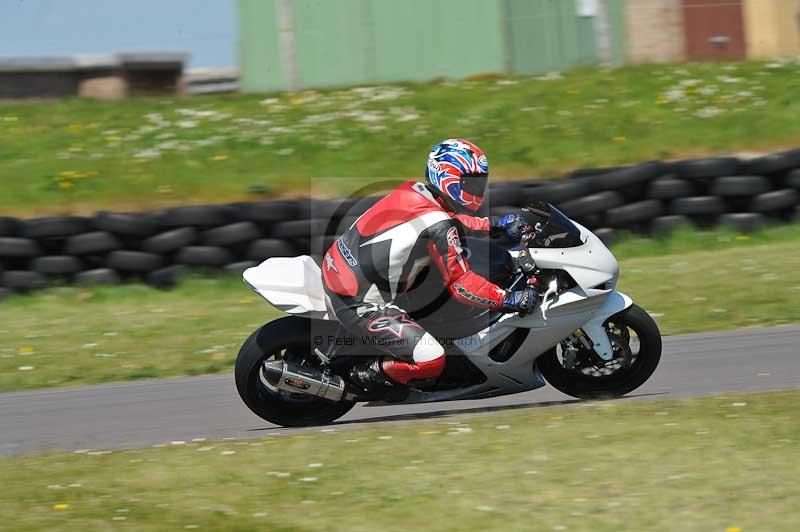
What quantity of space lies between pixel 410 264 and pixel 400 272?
0.08 m

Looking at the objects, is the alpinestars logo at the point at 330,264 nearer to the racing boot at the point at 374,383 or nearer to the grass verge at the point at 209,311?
the racing boot at the point at 374,383

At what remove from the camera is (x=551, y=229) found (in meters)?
6.88

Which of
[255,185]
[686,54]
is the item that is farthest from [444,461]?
[686,54]

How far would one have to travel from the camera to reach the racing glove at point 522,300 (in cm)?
680

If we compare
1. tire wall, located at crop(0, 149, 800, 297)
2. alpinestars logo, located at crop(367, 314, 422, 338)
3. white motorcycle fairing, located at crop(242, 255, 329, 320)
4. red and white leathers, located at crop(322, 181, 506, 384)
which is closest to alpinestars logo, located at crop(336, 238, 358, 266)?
red and white leathers, located at crop(322, 181, 506, 384)

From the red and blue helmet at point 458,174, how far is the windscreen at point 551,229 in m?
0.36

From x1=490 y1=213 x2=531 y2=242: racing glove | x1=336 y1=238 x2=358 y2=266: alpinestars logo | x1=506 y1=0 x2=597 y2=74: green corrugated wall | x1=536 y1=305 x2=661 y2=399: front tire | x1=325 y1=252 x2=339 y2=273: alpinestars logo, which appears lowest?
x1=536 y1=305 x2=661 y2=399: front tire

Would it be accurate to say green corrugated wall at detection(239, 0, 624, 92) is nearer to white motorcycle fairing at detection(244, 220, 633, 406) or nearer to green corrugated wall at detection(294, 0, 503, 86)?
green corrugated wall at detection(294, 0, 503, 86)

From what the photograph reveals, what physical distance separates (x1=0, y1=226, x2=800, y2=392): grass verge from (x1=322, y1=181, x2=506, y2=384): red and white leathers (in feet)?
8.49

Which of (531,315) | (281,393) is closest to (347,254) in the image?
(281,393)

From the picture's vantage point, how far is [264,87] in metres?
17.8

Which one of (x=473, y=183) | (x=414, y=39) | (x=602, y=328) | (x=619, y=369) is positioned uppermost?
(x=414, y=39)

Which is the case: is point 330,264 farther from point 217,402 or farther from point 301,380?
point 217,402

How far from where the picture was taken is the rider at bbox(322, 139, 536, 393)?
6.68 metres
